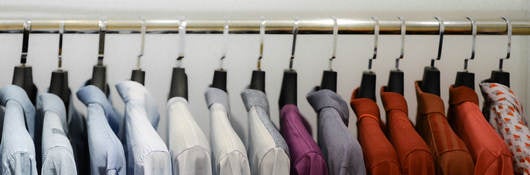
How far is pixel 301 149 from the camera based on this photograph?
2.85ft

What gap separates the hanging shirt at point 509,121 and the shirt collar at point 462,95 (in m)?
0.03

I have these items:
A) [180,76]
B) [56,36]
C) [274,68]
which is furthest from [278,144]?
[56,36]

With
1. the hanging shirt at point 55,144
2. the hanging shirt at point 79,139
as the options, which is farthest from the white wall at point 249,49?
the hanging shirt at point 55,144

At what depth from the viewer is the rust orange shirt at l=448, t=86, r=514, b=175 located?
0.86 metres

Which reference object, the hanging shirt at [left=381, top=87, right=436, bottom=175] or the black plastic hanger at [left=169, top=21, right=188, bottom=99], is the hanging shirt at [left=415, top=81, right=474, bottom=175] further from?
the black plastic hanger at [left=169, top=21, right=188, bottom=99]

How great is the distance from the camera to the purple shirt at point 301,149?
2.79ft

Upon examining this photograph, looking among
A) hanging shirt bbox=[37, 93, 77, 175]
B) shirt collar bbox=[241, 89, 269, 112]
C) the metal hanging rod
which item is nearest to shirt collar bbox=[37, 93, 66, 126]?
hanging shirt bbox=[37, 93, 77, 175]

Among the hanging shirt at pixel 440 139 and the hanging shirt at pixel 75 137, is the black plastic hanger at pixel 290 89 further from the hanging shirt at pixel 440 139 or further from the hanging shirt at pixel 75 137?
the hanging shirt at pixel 75 137

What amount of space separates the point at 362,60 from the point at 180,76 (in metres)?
0.43

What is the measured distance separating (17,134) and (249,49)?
20.9 inches

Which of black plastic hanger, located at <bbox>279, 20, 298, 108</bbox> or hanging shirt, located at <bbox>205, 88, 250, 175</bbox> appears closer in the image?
hanging shirt, located at <bbox>205, 88, 250, 175</bbox>

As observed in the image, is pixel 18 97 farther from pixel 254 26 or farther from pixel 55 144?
pixel 254 26

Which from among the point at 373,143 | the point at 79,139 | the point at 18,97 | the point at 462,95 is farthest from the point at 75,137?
the point at 462,95

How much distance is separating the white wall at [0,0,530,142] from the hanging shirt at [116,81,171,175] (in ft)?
1.01
